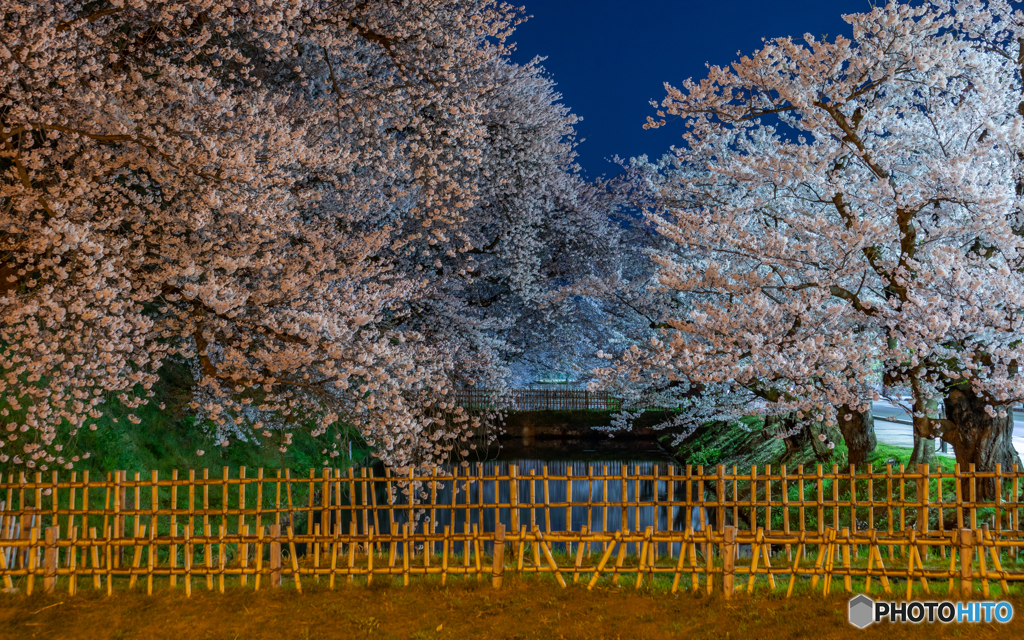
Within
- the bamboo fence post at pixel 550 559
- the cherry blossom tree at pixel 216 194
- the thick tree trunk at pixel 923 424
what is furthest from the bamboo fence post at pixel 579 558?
the thick tree trunk at pixel 923 424

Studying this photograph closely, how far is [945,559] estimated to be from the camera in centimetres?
754

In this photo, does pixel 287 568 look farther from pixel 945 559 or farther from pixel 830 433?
pixel 830 433

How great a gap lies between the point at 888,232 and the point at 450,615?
7.60 metres

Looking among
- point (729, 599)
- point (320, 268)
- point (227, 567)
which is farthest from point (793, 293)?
point (227, 567)

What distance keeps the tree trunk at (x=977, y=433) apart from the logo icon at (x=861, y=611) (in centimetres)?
536

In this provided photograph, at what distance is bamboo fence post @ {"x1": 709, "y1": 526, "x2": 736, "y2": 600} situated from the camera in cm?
544

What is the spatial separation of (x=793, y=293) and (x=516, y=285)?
8272mm

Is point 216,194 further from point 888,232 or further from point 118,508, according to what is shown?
point 888,232

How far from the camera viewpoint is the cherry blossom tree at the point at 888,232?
A: 8508 millimetres

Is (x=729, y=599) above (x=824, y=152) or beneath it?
beneath

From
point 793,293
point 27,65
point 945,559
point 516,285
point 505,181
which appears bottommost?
point 945,559

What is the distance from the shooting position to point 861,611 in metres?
4.96

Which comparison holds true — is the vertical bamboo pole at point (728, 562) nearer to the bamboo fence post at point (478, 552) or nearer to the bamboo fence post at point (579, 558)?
the bamboo fence post at point (579, 558)

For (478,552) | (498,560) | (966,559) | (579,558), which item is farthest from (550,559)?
(966,559)
